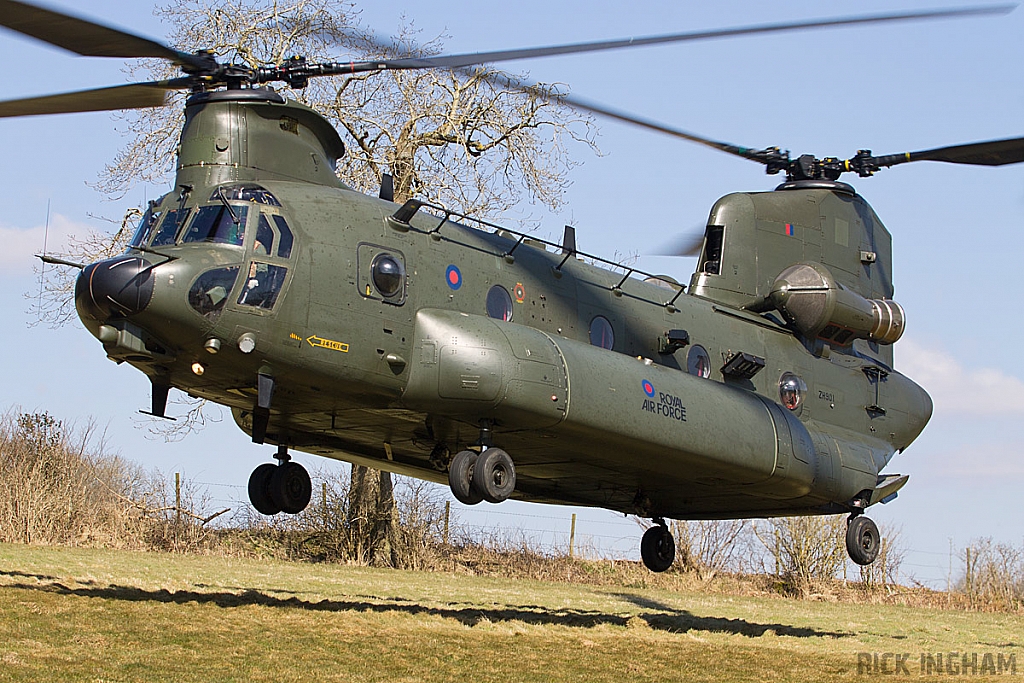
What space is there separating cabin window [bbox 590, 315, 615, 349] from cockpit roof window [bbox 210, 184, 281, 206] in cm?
470

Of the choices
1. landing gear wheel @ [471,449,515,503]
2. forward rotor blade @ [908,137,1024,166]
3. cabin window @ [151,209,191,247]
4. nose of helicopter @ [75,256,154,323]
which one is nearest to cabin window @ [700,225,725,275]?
forward rotor blade @ [908,137,1024,166]

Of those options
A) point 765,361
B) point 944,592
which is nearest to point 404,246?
point 765,361

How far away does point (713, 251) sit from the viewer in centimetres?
1930

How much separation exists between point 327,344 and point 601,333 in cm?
441

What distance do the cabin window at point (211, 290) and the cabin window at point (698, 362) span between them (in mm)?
7056

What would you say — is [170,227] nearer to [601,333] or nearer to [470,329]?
[470,329]

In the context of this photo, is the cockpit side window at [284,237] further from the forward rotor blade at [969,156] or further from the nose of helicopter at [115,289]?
the forward rotor blade at [969,156]

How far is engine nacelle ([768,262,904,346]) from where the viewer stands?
18.8 m

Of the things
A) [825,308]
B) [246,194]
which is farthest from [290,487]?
[825,308]

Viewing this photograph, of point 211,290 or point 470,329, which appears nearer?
point 211,290

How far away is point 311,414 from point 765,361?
7146 millimetres

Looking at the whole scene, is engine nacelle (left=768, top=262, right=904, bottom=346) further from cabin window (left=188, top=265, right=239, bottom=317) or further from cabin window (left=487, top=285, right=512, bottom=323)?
cabin window (left=188, top=265, right=239, bottom=317)

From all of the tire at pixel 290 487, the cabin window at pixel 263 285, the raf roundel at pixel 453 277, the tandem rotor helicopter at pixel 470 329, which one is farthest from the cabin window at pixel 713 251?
the cabin window at pixel 263 285

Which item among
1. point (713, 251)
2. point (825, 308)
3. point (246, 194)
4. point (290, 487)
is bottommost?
point (290, 487)
